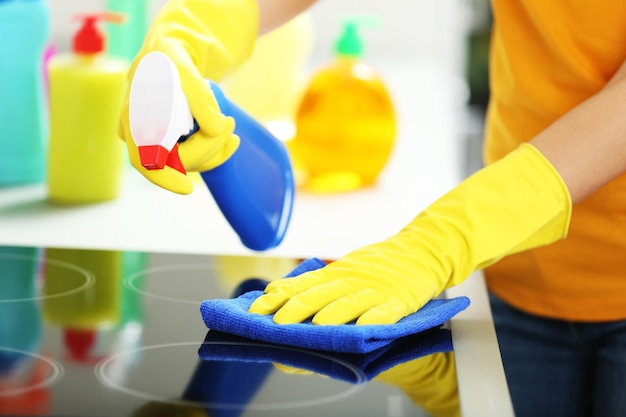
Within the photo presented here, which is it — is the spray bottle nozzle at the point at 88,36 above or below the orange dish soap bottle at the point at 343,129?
above

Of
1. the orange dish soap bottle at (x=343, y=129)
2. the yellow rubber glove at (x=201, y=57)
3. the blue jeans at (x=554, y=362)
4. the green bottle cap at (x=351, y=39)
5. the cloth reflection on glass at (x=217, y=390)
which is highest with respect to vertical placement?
the yellow rubber glove at (x=201, y=57)

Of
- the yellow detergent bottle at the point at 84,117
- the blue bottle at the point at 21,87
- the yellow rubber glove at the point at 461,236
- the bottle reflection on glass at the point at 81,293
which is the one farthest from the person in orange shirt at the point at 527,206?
the blue bottle at the point at 21,87

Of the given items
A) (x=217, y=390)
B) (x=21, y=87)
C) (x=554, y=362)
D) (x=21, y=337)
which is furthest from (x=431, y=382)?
(x=21, y=87)

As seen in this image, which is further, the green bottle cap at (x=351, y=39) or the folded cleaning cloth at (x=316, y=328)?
the green bottle cap at (x=351, y=39)

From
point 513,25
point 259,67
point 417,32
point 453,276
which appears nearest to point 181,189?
point 453,276

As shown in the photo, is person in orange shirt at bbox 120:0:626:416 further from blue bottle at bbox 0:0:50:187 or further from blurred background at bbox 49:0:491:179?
blurred background at bbox 49:0:491:179

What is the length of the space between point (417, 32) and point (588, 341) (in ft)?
6.10

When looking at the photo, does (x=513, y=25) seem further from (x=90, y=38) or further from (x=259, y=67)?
(x=259, y=67)

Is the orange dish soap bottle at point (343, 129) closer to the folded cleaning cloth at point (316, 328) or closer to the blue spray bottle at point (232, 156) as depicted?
the blue spray bottle at point (232, 156)

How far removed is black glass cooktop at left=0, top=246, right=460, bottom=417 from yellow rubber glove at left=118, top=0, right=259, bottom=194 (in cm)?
13

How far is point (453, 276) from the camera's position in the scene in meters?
0.94

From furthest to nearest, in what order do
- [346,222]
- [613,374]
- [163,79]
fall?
[346,222]
[613,374]
[163,79]

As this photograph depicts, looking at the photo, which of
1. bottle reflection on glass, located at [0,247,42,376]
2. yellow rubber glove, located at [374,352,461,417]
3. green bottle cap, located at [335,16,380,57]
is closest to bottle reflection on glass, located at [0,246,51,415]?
bottle reflection on glass, located at [0,247,42,376]

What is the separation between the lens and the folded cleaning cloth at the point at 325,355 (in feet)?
2.56
